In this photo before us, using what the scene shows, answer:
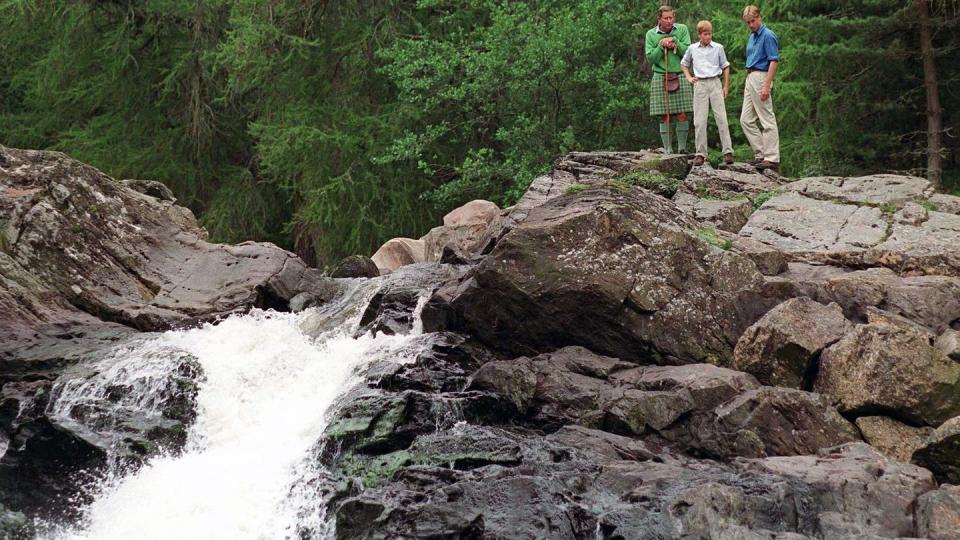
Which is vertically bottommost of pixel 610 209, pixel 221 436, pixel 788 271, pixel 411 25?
pixel 221 436

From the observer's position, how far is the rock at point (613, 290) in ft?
37.2

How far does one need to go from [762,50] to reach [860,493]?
27.8 ft

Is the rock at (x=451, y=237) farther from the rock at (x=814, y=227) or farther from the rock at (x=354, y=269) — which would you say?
the rock at (x=814, y=227)

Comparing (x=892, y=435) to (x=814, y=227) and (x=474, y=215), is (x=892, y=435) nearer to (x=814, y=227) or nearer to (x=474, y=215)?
(x=814, y=227)

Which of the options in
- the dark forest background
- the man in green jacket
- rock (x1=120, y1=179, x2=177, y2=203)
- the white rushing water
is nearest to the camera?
the white rushing water

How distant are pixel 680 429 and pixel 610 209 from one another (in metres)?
2.82

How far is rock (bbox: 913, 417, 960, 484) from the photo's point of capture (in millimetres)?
8836

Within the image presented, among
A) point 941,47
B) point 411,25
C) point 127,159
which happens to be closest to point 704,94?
point 941,47

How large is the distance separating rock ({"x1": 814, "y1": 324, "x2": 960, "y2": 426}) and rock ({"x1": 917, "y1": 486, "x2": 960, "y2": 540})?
76.1 inches

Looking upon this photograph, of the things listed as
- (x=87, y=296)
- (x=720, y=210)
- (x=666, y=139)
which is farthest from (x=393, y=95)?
(x=720, y=210)

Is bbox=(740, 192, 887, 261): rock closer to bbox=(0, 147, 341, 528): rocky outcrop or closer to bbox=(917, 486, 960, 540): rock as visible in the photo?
bbox=(917, 486, 960, 540): rock

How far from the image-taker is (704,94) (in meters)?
15.5

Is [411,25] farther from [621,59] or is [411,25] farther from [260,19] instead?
[621,59]

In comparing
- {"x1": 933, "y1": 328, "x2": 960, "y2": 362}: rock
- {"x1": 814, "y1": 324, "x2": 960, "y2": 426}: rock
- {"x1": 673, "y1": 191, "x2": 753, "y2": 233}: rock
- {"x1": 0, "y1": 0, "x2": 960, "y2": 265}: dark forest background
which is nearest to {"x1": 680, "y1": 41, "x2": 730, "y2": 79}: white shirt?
{"x1": 673, "y1": 191, "x2": 753, "y2": 233}: rock
